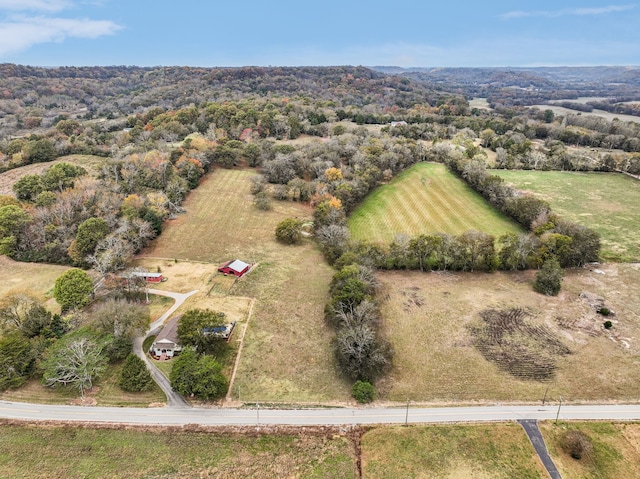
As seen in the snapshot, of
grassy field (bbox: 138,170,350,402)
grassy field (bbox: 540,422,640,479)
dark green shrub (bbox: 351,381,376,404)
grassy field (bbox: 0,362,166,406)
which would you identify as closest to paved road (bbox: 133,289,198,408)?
grassy field (bbox: 0,362,166,406)

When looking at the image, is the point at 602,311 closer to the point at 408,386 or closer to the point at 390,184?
the point at 408,386

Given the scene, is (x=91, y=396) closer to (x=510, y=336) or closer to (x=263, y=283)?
(x=263, y=283)

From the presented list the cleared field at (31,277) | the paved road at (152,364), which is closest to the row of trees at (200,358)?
the paved road at (152,364)

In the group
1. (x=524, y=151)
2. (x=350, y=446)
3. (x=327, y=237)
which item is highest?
(x=524, y=151)

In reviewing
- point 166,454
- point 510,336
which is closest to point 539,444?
point 510,336

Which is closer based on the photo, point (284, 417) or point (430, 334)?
point (284, 417)

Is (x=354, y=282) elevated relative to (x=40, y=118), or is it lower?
lower

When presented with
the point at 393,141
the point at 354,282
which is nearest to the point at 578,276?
the point at 354,282
